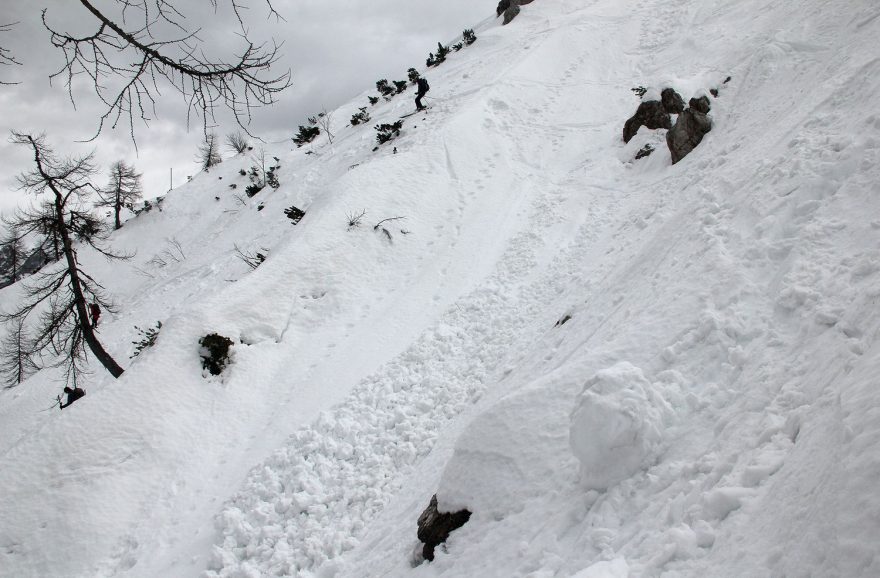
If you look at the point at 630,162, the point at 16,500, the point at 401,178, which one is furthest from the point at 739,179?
the point at 16,500

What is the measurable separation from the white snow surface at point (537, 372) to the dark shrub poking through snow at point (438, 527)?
9cm

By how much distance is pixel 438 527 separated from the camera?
12.8 ft

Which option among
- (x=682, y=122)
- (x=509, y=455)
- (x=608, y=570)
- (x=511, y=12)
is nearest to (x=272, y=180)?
(x=682, y=122)

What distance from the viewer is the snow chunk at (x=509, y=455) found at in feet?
11.8

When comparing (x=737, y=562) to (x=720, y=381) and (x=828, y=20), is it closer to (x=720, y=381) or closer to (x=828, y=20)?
(x=720, y=381)

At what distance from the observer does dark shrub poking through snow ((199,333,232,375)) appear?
8.34m

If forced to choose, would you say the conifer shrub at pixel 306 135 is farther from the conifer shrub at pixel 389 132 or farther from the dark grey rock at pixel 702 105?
the dark grey rock at pixel 702 105

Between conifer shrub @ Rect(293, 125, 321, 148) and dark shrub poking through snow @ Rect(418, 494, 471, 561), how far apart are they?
990 inches

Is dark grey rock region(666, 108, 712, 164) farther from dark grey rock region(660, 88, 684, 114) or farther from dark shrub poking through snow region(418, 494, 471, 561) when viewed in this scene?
dark shrub poking through snow region(418, 494, 471, 561)

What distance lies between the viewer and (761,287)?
403 cm

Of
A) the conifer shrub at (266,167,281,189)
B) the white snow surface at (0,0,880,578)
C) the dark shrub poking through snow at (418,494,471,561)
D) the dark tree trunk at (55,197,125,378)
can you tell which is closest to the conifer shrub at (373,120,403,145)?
the white snow surface at (0,0,880,578)

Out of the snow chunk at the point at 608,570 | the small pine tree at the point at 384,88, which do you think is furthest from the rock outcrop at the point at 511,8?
the snow chunk at the point at 608,570

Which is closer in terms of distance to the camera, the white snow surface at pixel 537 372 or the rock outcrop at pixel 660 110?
the white snow surface at pixel 537 372

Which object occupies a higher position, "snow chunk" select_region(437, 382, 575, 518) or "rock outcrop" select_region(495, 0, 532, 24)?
"rock outcrop" select_region(495, 0, 532, 24)
